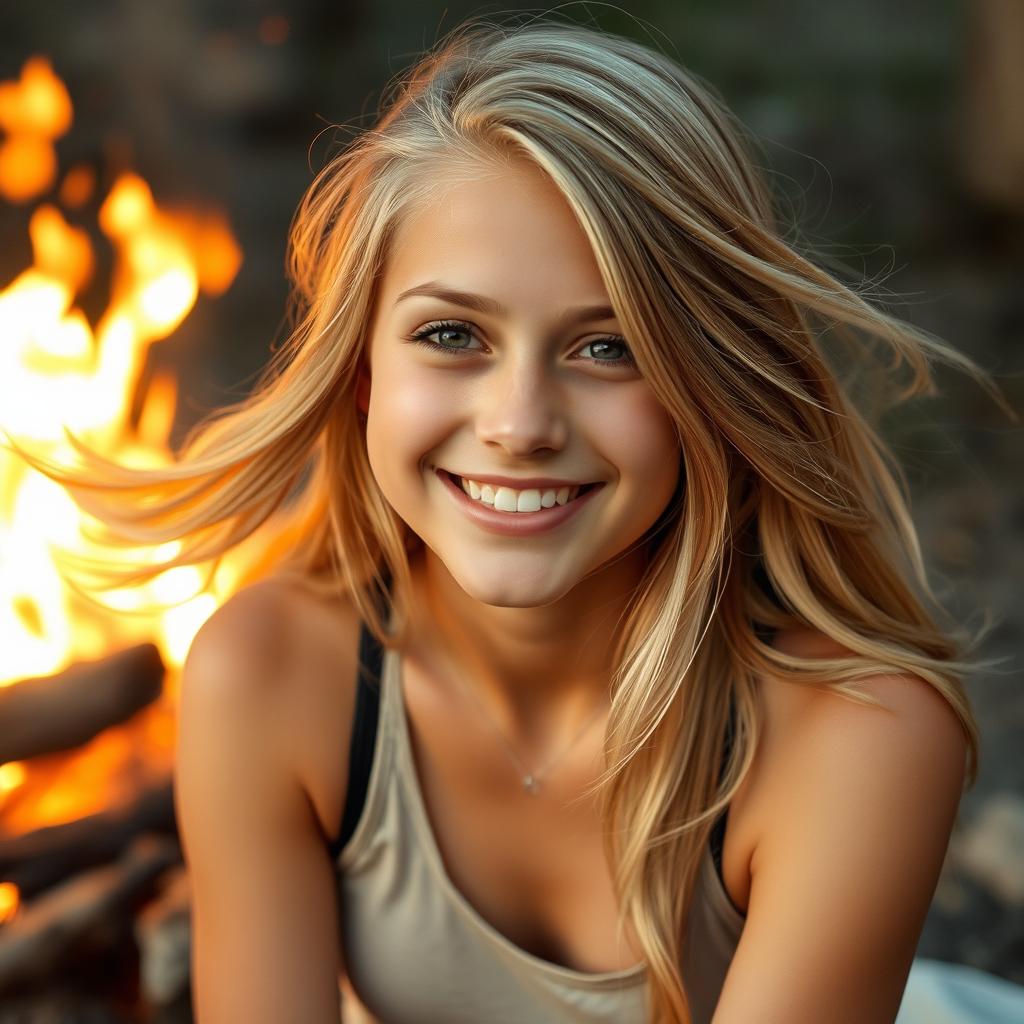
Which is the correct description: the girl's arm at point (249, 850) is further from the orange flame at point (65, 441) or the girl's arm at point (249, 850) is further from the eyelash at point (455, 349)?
the eyelash at point (455, 349)

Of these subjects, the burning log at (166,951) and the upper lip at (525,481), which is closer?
the upper lip at (525,481)

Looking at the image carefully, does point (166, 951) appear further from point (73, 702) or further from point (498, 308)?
point (498, 308)

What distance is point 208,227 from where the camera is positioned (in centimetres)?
420

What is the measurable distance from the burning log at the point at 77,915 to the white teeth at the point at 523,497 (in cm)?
110

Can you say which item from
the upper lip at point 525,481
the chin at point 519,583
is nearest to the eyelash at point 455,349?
the upper lip at point 525,481

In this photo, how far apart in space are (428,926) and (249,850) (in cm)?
26

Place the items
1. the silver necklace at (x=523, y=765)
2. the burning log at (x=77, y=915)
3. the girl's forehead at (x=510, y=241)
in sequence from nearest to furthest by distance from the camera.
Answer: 1. the girl's forehead at (x=510, y=241)
2. the silver necklace at (x=523, y=765)
3. the burning log at (x=77, y=915)

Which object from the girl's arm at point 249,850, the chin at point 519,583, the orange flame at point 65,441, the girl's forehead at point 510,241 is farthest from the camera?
the orange flame at point 65,441

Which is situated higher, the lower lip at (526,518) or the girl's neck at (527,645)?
the lower lip at (526,518)

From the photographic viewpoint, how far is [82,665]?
90.7 inches

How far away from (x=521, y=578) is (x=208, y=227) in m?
3.00

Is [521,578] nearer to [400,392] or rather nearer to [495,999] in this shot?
[400,392]

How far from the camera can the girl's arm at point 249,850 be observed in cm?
168

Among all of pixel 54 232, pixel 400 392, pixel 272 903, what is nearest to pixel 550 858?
pixel 272 903
